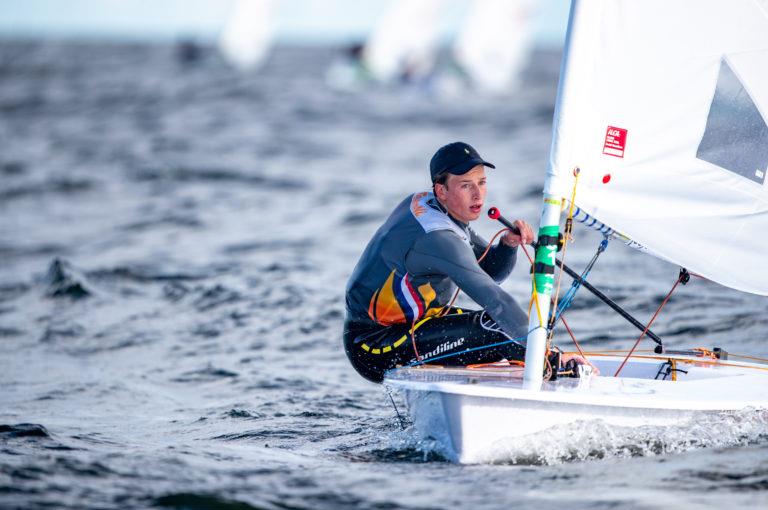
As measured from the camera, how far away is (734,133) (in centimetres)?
464

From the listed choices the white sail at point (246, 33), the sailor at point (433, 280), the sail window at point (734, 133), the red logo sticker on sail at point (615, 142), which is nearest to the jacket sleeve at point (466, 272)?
the sailor at point (433, 280)

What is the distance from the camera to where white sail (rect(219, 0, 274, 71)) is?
47.3 meters

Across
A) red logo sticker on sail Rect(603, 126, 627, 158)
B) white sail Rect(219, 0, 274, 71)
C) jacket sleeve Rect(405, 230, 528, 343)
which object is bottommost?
jacket sleeve Rect(405, 230, 528, 343)

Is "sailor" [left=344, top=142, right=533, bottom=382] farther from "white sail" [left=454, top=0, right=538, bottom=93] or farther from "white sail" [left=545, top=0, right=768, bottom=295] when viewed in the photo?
"white sail" [left=454, top=0, right=538, bottom=93]

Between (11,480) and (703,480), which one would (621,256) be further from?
(11,480)

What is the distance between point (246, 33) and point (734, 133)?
46.2 meters

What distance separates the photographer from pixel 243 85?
40.8 m

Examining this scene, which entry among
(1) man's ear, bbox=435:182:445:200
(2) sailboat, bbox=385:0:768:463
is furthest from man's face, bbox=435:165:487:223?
(2) sailboat, bbox=385:0:768:463

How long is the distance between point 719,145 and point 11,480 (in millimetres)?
3220

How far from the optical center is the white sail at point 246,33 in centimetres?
4731

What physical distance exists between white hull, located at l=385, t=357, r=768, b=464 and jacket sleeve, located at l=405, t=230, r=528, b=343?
0.25 meters

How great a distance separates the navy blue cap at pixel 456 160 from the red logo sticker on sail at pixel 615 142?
0.49 metres

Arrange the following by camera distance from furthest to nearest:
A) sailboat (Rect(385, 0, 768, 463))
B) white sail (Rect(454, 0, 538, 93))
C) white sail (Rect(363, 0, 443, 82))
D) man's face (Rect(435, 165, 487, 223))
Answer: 1. white sail (Rect(363, 0, 443, 82))
2. white sail (Rect(454, 0, 538, 93))
3. man's face (Rect(435, 165, 487, 223))
4. sailboat (Rect(385, 0, 768, 463))

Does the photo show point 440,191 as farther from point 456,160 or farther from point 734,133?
point 734,133
